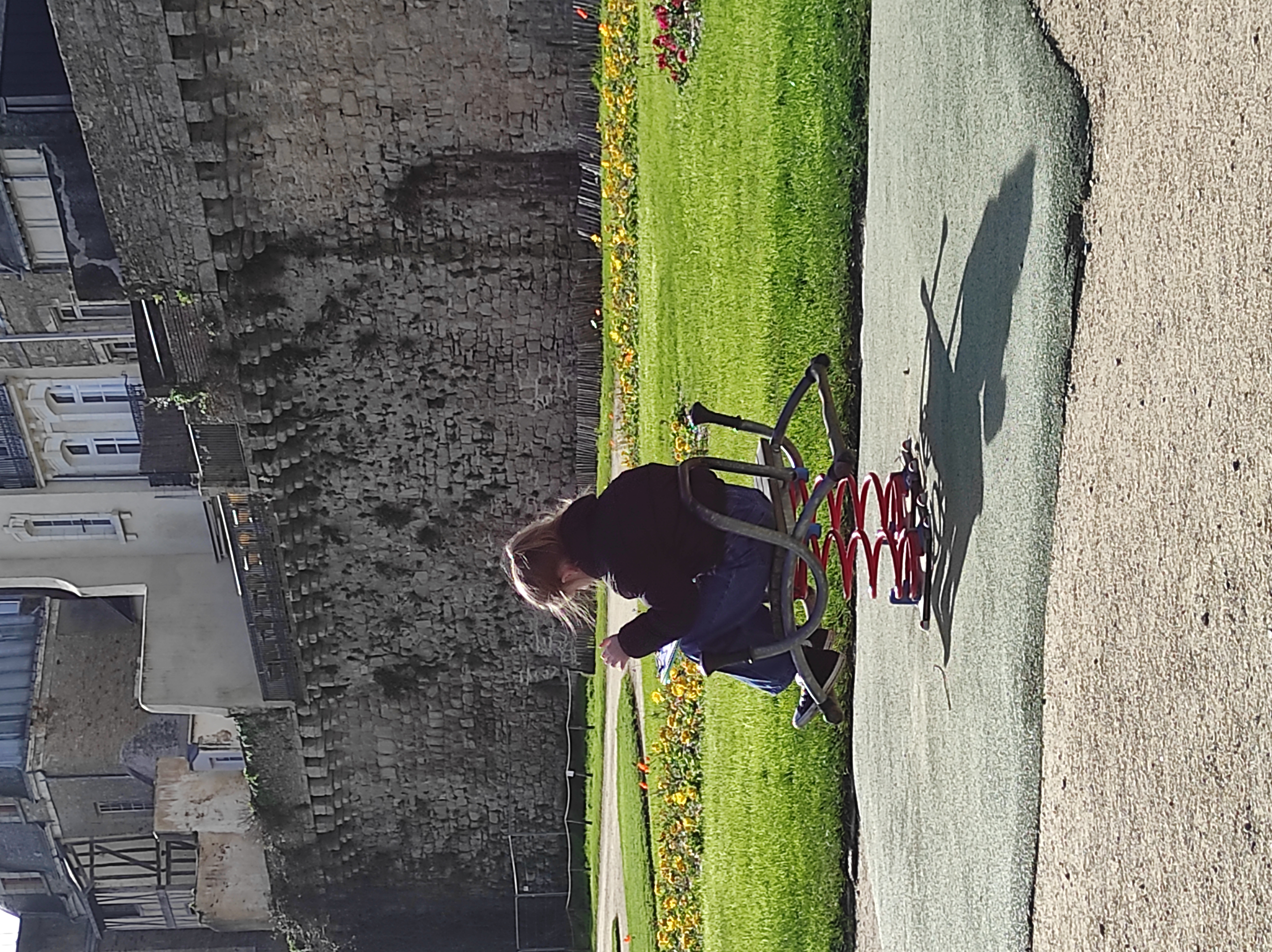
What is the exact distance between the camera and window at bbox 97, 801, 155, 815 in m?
18.5

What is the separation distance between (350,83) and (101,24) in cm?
172

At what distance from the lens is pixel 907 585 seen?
14.9ft

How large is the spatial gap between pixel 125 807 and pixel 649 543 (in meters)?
16.6

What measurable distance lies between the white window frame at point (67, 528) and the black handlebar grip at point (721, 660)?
10.8 metres

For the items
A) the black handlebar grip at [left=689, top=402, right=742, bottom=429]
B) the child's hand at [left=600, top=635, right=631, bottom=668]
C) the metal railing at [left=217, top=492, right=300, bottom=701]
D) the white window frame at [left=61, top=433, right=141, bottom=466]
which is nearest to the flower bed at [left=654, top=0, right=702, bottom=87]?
the black handlebar grip at [left=689, top=402, right=742, bottom=429]

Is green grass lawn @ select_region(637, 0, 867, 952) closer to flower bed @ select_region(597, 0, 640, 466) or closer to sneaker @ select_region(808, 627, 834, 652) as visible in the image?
sneaker @ select_region(808, 627, 834, 652)

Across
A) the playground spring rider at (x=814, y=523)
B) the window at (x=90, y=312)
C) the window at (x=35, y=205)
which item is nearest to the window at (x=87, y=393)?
the window at (x=90, y=312)

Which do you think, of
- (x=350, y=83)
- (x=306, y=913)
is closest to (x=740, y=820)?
(x=350, y=83)

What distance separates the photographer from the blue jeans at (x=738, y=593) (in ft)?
15.3

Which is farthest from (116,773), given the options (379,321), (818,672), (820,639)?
(818,672)

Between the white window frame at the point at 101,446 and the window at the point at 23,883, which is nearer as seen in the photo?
the white window frame at the point at 101,446

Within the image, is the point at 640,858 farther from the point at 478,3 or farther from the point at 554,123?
the point at 478,3

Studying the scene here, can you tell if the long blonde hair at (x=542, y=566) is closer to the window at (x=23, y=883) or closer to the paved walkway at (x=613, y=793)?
the paved walkway at (x=613, y=793)

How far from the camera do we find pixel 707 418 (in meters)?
4.85
